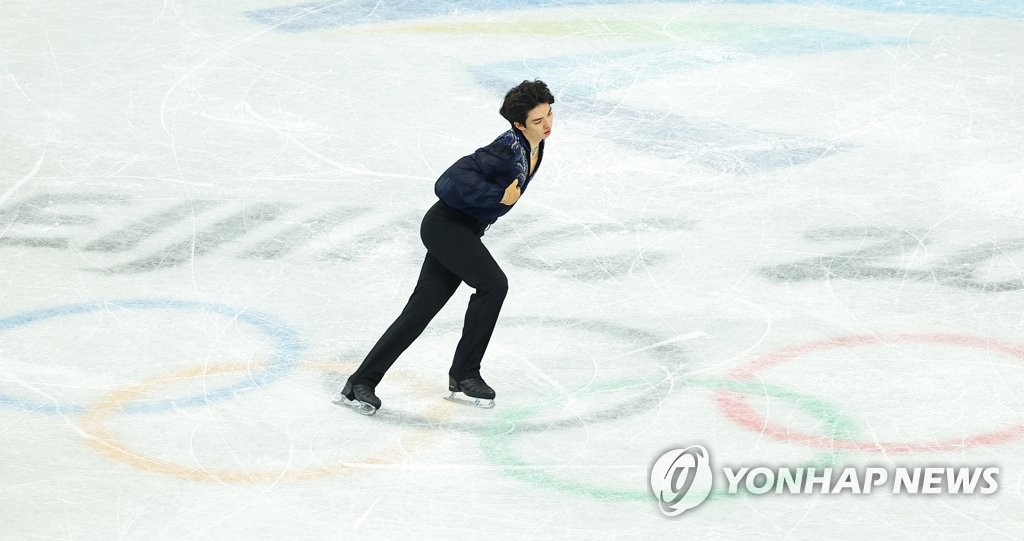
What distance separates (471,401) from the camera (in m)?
5.43

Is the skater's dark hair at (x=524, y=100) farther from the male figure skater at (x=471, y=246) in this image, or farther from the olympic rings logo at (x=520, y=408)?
the olympic rings logo at (x=520, y=408)

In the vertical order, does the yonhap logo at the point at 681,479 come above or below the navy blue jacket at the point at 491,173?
below

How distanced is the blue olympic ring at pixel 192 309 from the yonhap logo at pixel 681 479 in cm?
176

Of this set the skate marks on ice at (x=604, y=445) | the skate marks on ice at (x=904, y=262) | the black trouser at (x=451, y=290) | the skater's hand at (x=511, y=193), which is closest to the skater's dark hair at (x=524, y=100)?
the skater's hand at (x=511, y=193)

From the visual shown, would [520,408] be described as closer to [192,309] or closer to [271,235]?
[192,309]

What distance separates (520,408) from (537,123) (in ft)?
3.83

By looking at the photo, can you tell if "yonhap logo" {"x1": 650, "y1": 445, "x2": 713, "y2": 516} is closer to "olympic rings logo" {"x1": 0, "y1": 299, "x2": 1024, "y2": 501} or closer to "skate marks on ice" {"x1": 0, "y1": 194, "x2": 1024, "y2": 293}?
"olympic rings logo" {"x1": 0, "y1": 299, "x2": 1024, "y2": 501}

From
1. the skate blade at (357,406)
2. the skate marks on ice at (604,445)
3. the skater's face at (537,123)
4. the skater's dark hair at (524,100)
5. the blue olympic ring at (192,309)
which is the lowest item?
the blue olympic ring at (192,309)

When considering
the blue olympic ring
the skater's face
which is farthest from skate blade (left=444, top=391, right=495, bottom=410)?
the skater's face

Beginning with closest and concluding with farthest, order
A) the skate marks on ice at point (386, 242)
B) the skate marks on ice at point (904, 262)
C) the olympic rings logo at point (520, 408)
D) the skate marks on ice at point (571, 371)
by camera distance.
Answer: the olympic rings logo at point (520, 408), the skate marks on ice at point (571, 371), the skate marks on ice at point (904, 262), the skate marks on ice at point (386, 242)

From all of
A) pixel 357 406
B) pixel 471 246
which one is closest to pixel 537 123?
pixel 471 246

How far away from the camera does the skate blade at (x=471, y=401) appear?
5.42 m

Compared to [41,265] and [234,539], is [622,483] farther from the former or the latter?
[41,265]

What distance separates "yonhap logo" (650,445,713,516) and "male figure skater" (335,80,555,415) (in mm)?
844
